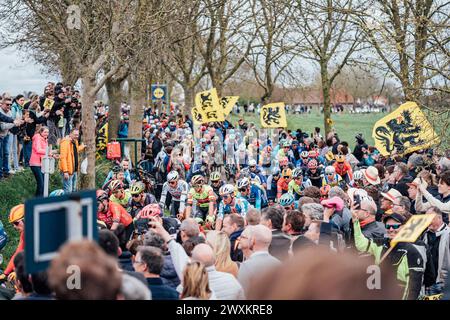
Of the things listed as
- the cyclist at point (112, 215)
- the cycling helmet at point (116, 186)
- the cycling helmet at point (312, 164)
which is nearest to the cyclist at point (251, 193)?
the cycling helmet at point (116, 186)

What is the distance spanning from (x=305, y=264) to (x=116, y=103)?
23.1 metres

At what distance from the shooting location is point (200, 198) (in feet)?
44.6

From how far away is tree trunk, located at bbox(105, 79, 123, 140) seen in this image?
25.5 meters

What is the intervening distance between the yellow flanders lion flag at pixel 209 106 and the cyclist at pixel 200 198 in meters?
9.04

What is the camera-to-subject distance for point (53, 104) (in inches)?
707

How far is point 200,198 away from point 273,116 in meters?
10.9

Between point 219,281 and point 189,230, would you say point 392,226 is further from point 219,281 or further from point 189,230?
point 219,281

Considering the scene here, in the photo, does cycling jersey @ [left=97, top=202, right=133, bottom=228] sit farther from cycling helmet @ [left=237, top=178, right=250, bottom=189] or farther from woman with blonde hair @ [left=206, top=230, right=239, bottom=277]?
woman with blonde hair @ [left=206, top=230, right=239, bottom=277]

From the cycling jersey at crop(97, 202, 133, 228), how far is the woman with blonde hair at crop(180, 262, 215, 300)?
17.7ft

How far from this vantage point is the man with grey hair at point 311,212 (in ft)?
28.2

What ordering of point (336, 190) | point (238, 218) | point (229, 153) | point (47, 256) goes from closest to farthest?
point (47, 256) → point (238, 218) → point (336, 190) → point (229, 153)

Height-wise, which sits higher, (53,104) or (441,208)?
(53,104)
